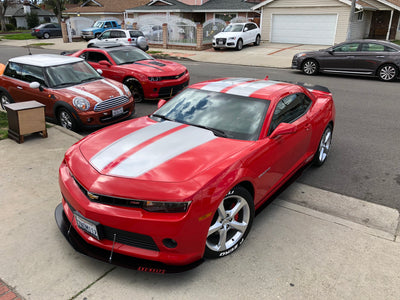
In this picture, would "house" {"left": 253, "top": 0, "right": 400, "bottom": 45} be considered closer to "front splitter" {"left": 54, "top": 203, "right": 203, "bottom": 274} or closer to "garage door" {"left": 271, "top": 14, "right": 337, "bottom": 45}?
"garage door" {"left": 271, "top": 14, "right": 337, "bottom": 45}

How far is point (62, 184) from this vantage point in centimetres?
341

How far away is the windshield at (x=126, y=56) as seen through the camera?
Answer: 32.8 feet

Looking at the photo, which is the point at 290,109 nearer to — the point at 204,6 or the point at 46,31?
the point at 204,6

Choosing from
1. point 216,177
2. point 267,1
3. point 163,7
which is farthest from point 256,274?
point 163,7

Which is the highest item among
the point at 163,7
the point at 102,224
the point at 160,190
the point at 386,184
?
the point at 163,7

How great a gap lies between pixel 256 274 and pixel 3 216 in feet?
9.78

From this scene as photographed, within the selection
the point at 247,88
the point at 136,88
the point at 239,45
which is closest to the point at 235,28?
the point at 239,45

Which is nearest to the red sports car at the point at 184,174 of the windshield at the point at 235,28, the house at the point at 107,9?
the windshield at the point at 235,28

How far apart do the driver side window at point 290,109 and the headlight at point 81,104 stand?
4.30 meters

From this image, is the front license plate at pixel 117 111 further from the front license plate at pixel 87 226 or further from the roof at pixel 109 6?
the roof at pixel 109 6

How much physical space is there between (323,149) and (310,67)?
10.0 m

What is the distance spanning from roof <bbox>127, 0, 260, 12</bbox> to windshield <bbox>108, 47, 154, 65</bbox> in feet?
68.4

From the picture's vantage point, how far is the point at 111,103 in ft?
23.7

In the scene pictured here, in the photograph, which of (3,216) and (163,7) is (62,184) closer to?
(3,216)
